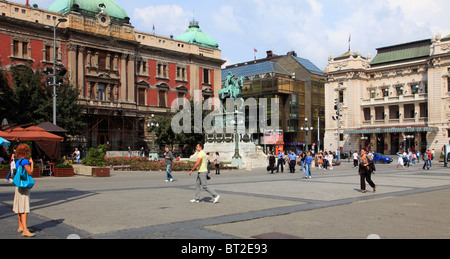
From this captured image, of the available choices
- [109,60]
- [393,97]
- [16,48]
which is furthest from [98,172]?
[393,97]

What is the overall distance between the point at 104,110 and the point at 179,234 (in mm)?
46402

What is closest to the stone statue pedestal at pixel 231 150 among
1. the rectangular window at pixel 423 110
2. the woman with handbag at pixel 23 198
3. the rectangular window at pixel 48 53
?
the rectangular window at pixel 48 53

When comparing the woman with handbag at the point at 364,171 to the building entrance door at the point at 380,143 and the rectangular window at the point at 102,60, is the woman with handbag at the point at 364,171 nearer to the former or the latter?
the rectangular window at the point at 102,60

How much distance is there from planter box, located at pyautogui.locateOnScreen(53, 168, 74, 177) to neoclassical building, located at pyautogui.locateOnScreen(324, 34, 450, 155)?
4889 centimetres

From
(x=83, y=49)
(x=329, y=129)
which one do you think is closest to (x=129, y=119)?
(x=83, y=49)

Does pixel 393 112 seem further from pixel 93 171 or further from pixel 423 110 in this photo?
pixel 93 171

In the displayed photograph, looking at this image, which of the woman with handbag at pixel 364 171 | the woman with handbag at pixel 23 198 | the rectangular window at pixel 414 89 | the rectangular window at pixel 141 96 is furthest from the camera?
the rectangular window at pixel 414 89

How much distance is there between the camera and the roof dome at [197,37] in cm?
6875

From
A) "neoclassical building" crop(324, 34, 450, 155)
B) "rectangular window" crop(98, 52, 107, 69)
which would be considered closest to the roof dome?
"rectangular window" crop(98, 52, 107, 69)

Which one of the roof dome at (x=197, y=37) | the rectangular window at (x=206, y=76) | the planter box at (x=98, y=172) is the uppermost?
the roof dome at (x=197, y=37)

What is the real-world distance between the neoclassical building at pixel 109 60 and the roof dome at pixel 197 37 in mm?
3507

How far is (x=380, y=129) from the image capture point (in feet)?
226

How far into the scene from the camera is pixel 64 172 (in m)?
23.9

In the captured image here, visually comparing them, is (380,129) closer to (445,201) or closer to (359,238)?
A: (445,201)
